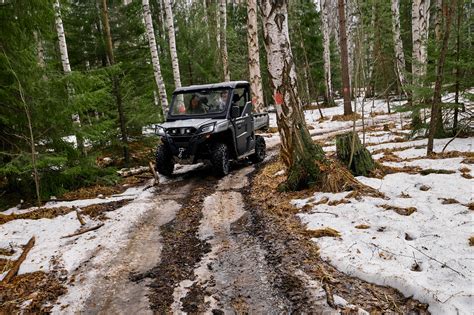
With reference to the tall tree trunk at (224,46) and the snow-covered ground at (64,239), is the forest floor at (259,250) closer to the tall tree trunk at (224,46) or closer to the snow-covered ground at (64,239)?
the snow-covered ground at (64,239)

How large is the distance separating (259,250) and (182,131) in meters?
4.05

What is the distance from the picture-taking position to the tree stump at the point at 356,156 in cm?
604

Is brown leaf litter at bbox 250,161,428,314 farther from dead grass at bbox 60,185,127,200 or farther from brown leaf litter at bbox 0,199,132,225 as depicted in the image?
dead grass at bbox 60,185,127,200

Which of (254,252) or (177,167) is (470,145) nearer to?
(254,252)

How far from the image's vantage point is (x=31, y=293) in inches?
139

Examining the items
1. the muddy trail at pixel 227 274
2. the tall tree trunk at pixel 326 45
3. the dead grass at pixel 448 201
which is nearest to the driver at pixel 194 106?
the muddy trail at pixel 227 274

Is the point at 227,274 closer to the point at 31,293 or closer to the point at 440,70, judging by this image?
the point at 31,293

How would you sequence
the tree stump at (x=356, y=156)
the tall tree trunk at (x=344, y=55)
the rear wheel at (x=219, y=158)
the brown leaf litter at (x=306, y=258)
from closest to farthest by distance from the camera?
the brown leaf litter at (x=306, y=258) → the tree stump at (x=356, y=156) → the rear wheel at (x=219, y=158) → the tall tree trunk at (x=344, y=55)

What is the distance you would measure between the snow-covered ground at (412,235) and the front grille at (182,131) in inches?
115

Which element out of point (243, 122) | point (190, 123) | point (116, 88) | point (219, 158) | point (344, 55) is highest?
point (344, 55)

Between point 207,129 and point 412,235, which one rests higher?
point 207,129

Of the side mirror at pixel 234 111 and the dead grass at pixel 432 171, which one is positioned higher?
the side mirror at pixel 234 111

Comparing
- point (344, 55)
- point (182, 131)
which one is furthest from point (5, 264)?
point (344, 55)

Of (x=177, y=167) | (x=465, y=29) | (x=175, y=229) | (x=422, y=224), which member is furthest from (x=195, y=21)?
(x=422, y=224)
